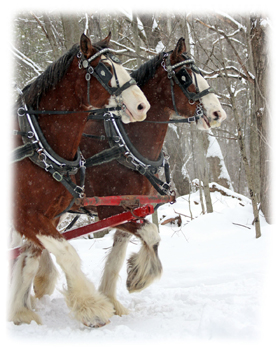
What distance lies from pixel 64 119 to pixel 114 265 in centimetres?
152

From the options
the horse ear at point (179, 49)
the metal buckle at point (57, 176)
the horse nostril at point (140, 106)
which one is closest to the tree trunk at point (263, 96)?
the horse ear at point (179, 49)

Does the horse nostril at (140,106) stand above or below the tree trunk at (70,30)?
below

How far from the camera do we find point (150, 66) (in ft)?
11.7

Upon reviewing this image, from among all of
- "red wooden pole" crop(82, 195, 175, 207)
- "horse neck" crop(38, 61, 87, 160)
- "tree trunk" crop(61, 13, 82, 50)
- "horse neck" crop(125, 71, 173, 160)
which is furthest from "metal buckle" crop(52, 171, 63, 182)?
"tree trunk" crop(61, 13, 82, 50)

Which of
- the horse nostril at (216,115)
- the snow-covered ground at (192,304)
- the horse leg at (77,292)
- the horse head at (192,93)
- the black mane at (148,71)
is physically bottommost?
the snow-covered ground at (192,304)

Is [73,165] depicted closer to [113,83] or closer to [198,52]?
[113,83]

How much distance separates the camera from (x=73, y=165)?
270 cm

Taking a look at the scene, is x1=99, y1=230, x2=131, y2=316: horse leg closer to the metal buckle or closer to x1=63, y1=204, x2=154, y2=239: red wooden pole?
x1=63, y1=204, x2=154, y2=239: red wooden pole

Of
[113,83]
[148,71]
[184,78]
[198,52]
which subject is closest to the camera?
[113,83]

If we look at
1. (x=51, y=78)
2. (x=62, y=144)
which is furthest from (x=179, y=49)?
(x=62, y=144)

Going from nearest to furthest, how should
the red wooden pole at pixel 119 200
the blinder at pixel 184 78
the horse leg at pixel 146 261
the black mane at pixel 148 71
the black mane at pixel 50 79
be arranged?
1. the black mane at pixel 50 79
2. the red wooden pole at pixel 119 200
3. the horse leg at pixel 146 261
4. the blinder at pixel 184 78
5. the black mane at pixel 148 71

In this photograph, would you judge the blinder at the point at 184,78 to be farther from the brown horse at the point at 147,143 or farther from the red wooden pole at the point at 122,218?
the red wooden pole at the point at 122,218

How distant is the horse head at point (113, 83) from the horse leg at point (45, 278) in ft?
5.99

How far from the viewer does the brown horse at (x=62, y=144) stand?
2512 millimetres
